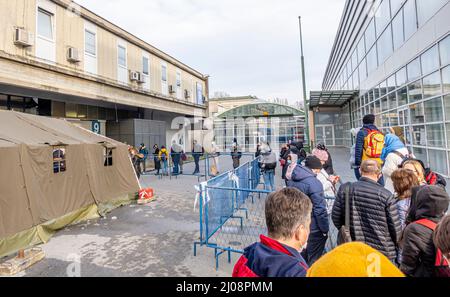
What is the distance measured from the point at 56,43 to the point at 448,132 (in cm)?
1511

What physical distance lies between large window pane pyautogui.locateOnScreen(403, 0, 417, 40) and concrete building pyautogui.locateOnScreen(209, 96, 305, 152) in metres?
17.3

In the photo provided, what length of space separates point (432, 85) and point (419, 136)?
7.47ft

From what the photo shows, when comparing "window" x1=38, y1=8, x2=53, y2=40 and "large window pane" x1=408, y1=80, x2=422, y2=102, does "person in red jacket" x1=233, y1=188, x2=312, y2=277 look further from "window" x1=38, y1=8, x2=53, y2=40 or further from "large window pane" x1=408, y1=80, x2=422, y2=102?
"window" x1=38, y1=8, x2=53, y2=40

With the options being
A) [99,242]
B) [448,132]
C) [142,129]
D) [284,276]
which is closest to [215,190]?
[99,242]

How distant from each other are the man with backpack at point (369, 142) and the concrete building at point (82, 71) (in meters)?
11.3

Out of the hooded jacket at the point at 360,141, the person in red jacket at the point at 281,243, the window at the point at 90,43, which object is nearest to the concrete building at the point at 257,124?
the window at the point at 90,43

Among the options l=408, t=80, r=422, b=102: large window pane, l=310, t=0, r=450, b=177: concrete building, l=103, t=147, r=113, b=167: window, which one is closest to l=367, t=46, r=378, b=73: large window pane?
l=310, t=0, r=450, b=177: concrete building

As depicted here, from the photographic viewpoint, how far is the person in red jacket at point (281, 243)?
133cm

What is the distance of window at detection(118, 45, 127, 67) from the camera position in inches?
581

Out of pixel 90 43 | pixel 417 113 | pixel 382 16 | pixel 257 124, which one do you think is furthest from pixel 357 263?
pixel 257 124

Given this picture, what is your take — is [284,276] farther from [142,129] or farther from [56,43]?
[142,129]

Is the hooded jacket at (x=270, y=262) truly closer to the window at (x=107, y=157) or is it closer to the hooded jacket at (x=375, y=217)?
the hooded jacket at (x=375, y=217)

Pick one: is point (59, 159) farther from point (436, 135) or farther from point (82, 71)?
point (436, 135)

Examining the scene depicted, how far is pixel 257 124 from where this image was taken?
2950cm
